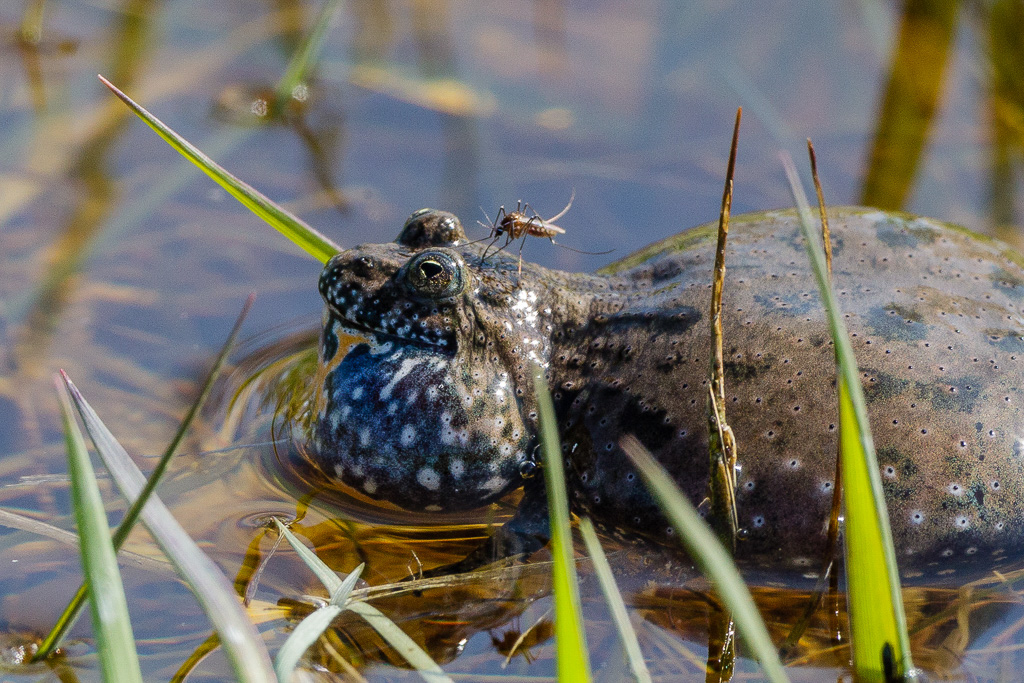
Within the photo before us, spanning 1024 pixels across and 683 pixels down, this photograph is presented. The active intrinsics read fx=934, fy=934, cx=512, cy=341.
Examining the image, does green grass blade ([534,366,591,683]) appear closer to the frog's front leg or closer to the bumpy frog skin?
the bumpy frog skin

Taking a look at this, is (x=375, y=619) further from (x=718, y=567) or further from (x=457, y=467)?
(x=718, y=567)

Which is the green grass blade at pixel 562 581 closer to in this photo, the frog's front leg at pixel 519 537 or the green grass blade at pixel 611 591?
the green grass blade at pixel 611 591

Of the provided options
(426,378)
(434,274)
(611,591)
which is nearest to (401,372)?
(426,378)

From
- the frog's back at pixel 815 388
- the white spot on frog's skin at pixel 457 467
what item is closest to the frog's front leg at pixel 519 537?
the frog's back at pixel 815 388

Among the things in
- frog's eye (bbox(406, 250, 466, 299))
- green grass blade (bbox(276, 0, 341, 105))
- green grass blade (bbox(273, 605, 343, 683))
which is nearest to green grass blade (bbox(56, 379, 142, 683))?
green grass blade (bbox(273, 605, 343, 683))

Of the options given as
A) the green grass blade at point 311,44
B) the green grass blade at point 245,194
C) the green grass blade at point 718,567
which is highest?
the green grass blade at point 311,44

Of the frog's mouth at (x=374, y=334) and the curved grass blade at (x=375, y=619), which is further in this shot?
the frog's mouth at (x=374, y=334)

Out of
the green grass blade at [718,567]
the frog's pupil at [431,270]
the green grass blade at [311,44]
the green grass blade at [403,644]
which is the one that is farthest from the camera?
the green grass blade at [311,44]
